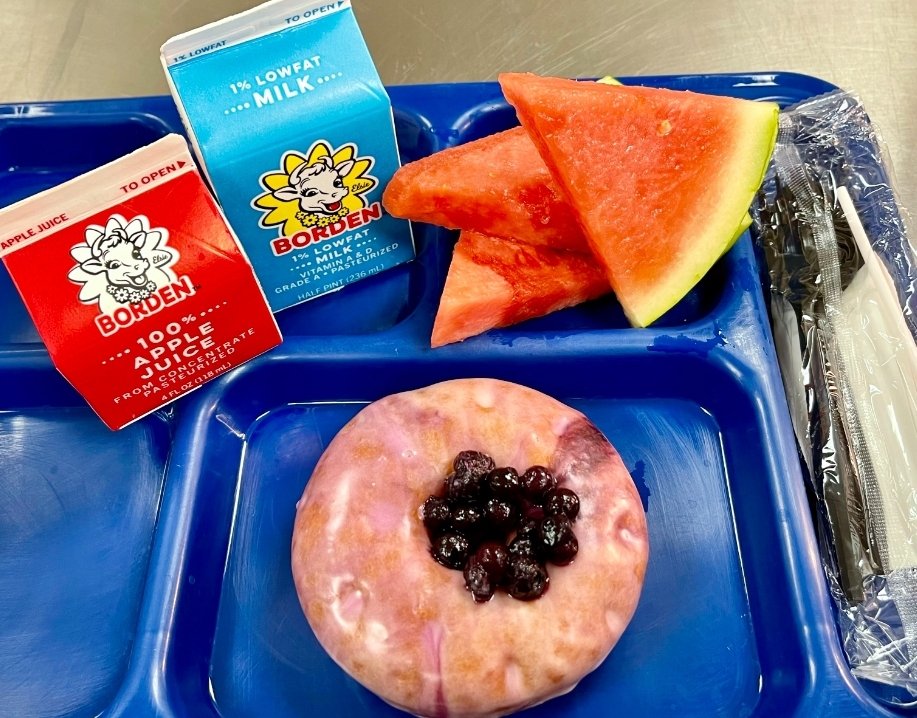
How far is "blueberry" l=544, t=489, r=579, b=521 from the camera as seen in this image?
97 cm

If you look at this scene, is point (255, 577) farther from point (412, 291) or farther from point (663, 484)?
point (663, 484)

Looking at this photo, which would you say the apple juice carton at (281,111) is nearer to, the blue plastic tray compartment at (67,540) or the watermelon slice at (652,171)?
the watermelon slice at (652,171)

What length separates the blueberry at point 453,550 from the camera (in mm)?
957

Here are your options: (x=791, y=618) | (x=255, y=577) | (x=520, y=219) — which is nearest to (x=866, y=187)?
(x=520, y=219)

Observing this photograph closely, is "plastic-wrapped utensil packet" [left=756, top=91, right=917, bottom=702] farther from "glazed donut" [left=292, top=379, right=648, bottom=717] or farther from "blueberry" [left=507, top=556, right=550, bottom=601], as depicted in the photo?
"blueberry" [left=507, top=556, right=550, bottom=601]

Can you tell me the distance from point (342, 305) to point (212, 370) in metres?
0.29

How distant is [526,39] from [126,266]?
1.25 m

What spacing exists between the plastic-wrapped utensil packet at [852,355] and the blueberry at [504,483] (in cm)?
51

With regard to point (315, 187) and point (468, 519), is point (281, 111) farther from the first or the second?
point (468, 519)

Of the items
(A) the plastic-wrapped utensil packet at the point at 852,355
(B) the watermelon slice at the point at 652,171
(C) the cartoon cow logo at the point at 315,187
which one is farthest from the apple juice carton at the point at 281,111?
(A) the plastic-wrapped utensil packet at the point at 852,355

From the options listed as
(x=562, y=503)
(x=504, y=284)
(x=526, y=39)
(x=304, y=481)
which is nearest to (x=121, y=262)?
(x=304, y=481)

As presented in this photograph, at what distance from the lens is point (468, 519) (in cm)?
96

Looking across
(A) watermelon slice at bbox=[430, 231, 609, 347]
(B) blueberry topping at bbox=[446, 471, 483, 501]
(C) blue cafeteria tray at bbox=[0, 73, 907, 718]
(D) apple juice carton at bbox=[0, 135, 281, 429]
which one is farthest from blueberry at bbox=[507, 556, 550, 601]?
(D) apple juice carton at bbox=[0, 135, 281, 429]

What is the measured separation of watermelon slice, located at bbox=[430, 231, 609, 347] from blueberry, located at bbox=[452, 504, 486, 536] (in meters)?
0.34
